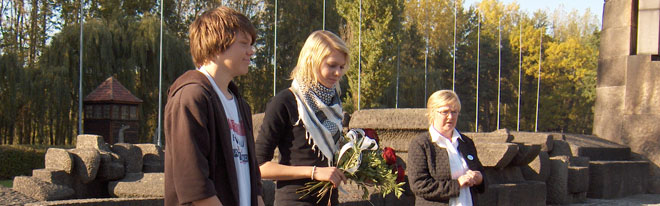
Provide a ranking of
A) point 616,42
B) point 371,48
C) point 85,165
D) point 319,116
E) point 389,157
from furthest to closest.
→ point 371,48
point 616,42
point 85,165
point 389,157
point 319,116

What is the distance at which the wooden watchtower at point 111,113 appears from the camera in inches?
898

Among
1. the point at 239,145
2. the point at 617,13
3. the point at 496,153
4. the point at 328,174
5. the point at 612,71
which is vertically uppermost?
the point at 617,13

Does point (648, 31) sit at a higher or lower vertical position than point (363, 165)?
higher

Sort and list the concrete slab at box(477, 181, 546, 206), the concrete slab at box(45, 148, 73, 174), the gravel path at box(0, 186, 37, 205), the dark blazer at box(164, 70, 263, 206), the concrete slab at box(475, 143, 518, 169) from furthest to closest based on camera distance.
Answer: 1. the concrete slab at box(475, 143, 518, 169)
2. the concrete slab at box(477, 181, 546, 206)
3. the concrete slab at box(45, 148, 73, 174)
4. the gravel path at box(0, 186, 37, 205)
5. the dark blazer at box(164, 70, 263, 206)

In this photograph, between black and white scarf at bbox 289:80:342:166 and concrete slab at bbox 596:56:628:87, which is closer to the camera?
black and white scarf at bbox 289:80:342:166

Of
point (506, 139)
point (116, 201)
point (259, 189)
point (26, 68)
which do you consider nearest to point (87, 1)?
point (26, 68)

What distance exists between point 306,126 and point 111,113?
2099 cm

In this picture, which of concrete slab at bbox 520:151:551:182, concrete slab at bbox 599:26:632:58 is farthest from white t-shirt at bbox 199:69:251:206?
concrete slab at bbox 599:26:632:58

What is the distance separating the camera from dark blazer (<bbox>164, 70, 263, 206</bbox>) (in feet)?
7.32

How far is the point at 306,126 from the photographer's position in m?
3.20

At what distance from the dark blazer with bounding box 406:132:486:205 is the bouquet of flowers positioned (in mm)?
822

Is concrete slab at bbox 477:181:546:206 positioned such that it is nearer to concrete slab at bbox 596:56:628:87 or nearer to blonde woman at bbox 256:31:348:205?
blonde woman at bbox 256:31:348:205

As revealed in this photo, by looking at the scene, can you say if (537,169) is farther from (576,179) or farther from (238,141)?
(238,141)

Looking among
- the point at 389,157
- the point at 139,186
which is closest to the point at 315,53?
the point at 389,157
